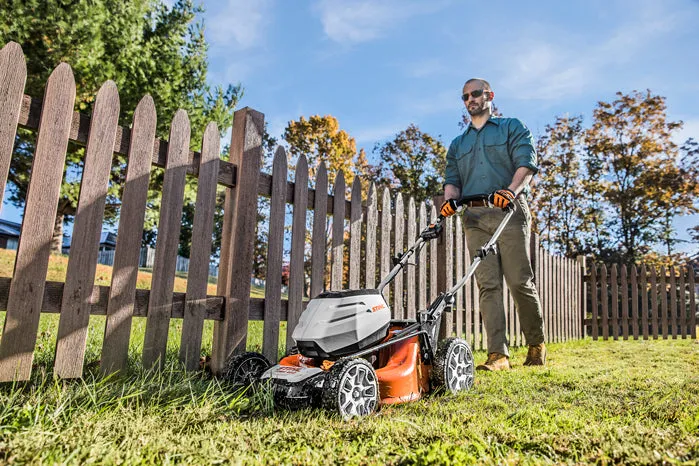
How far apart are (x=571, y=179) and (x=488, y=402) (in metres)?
20.2

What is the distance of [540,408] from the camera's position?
2664 millimetres

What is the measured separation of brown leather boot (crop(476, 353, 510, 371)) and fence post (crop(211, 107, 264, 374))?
1905 mm

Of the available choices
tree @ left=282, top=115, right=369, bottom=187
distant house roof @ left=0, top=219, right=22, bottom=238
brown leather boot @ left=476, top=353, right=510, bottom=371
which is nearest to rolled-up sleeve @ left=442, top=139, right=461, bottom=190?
brown leather boot @ left=476, top=353, right=510, bottom=371

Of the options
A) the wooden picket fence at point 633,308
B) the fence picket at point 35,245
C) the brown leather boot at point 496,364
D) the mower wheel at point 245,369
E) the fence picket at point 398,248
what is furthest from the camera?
the wooden picket fence at point 633,308

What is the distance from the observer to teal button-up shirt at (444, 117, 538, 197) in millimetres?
4277

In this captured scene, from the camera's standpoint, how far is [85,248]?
2990 mm

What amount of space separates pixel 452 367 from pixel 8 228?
44.5 meters

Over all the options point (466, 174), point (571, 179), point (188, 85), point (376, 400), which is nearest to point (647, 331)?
point (466, 174)

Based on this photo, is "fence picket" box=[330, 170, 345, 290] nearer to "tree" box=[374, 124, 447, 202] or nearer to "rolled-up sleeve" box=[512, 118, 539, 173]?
"rolled-up sleeve" box=[512, 118, 539, 173]

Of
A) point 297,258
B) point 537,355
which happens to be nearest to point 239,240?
point 297,258

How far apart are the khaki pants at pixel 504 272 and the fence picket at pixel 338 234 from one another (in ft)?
3.67

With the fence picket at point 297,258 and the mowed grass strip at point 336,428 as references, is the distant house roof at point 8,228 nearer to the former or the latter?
the fence picket at point 297,258

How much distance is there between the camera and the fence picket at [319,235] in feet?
13.4

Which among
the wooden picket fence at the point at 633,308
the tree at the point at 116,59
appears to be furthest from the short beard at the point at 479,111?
the tree at the point at 116,59
